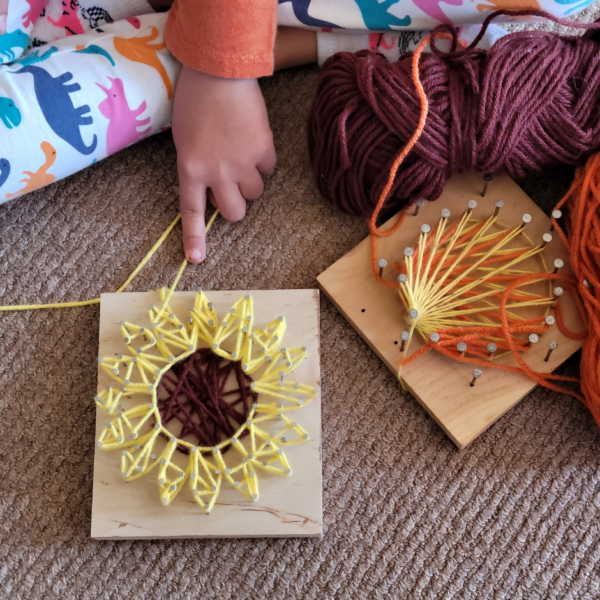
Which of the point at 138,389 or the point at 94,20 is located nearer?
the point at 138,389

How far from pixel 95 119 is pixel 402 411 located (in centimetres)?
42

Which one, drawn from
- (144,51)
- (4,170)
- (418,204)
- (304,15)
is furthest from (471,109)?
(4,170)

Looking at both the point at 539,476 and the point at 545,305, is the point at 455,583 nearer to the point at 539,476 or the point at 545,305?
the point at 539,476

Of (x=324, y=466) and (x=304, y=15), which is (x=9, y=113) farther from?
(x=324, y=466)

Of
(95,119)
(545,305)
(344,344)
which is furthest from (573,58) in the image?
Answer: (95,119)

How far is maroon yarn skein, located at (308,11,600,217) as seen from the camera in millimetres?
615

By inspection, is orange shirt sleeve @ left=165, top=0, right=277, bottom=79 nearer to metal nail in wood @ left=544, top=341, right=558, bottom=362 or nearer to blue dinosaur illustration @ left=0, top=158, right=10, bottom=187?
blue dinosaur illustration @ left=0, top=158, right=10, bottom=187

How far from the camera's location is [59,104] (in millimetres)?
649

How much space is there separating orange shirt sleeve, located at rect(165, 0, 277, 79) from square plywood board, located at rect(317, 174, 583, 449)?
210 millimetres

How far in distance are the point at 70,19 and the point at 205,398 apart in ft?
1.41

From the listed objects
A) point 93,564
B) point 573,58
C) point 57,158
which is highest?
point 573,58

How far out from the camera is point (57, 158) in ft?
2.18

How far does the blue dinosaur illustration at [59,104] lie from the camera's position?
647mm

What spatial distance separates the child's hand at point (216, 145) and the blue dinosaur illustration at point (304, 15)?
87mm
